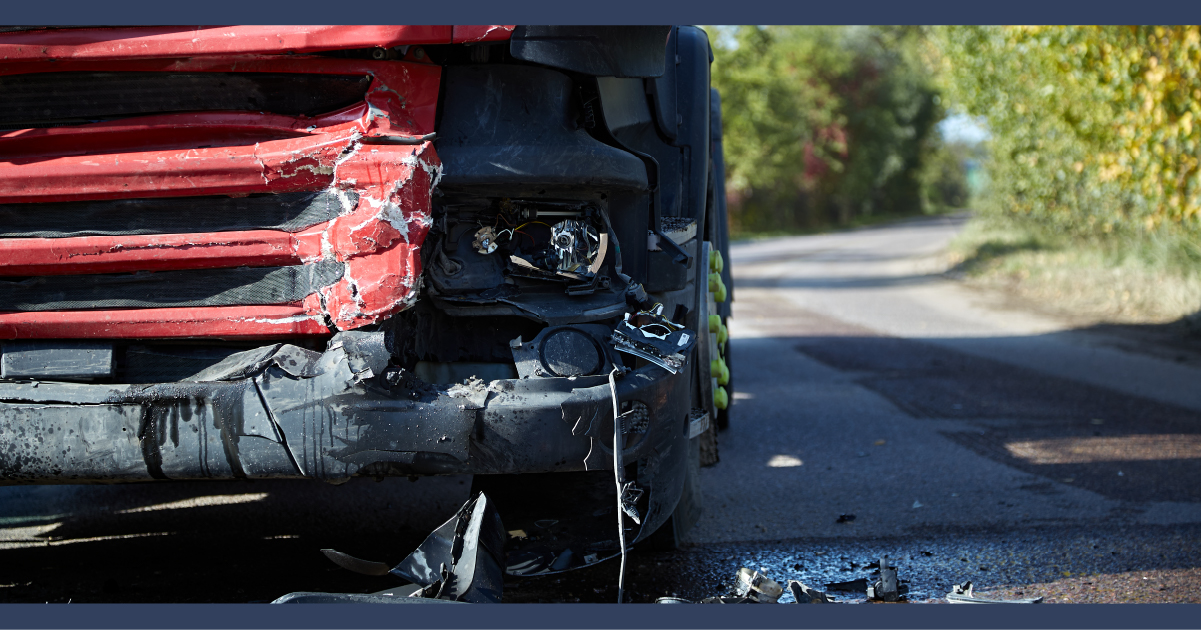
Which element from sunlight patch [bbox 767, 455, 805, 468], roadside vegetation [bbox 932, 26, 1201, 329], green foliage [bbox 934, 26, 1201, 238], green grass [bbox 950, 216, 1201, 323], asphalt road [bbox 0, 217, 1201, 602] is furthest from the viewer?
green grass [bbox 950, 216, 1201, 323]

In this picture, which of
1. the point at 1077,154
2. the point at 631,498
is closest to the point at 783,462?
the point at 631,498

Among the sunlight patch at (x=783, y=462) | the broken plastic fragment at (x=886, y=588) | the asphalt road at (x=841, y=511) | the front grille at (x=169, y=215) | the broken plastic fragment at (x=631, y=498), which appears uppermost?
the front grille at (x=169, y=215)

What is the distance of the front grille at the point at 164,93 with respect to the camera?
8.70ft

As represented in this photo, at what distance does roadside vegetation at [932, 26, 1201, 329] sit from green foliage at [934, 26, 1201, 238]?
2 cm

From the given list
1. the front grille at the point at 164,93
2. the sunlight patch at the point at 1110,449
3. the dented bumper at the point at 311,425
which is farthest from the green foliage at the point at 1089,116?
the front grille at the point at 164,93

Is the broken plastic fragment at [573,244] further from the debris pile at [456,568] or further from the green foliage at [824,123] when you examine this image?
the green foliage at [824,123]

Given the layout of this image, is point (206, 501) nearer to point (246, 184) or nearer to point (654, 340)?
point (246, 184)

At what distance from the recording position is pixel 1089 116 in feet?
41.8

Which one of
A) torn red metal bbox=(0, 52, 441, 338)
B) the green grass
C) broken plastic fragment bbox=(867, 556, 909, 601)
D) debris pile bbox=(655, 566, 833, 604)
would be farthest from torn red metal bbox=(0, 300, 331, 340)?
the green grass

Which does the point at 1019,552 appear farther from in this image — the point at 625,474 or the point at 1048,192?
the point at 1048,192

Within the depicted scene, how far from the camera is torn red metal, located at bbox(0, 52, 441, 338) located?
8.34ft

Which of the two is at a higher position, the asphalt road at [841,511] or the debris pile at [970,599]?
the debris pile at [970,599]

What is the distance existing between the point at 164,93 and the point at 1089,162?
12.5m

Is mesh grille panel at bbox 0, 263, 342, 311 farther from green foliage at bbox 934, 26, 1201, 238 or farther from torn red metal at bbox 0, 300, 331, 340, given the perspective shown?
→ green foliage at bbox 934, 26, 1201, 238
